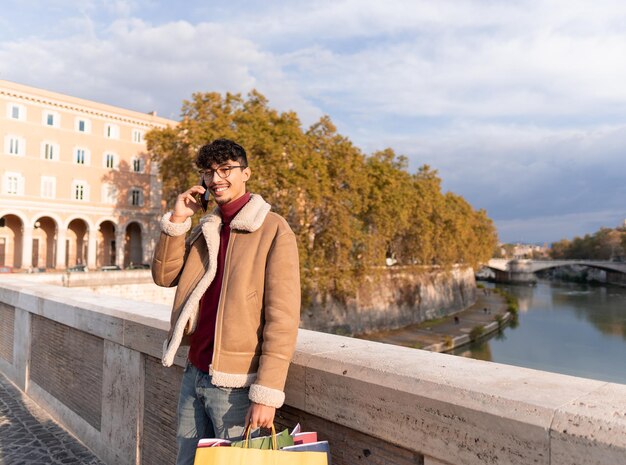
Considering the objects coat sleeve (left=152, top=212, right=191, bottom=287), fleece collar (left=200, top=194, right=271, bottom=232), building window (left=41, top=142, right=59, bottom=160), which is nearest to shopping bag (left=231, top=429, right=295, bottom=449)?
fleece collar (left=200, top=194, right=271, bottom=232)

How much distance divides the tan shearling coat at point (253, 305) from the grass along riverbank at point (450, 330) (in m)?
26.8

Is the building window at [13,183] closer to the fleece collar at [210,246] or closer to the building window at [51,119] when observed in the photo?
the building window at [51,119]

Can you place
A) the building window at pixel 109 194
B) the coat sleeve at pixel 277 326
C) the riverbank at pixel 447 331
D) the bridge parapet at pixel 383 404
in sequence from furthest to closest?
the building window at pixel 109 194 → the riverbank at pixel 447 331 → the coat sleeve at pixel 277 326 → the bridge parapet at pixel 383 404

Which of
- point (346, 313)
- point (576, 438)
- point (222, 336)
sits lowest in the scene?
point (346, 313)

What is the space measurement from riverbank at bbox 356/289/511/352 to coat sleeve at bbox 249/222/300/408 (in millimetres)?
25636

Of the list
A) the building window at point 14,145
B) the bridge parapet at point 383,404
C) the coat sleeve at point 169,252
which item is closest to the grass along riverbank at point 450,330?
the bridge parapet at point 383,404

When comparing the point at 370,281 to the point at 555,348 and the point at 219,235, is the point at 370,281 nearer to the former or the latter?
the point at 555,348

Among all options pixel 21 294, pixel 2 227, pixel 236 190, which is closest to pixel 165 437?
pixel 236 190

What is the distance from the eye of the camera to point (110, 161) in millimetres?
39250

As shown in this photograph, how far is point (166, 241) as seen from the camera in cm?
267

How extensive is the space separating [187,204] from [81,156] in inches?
1560

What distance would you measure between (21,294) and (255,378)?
576 cm

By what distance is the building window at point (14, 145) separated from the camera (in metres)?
33.6

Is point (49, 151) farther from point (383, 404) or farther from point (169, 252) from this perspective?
point (383, 404)
